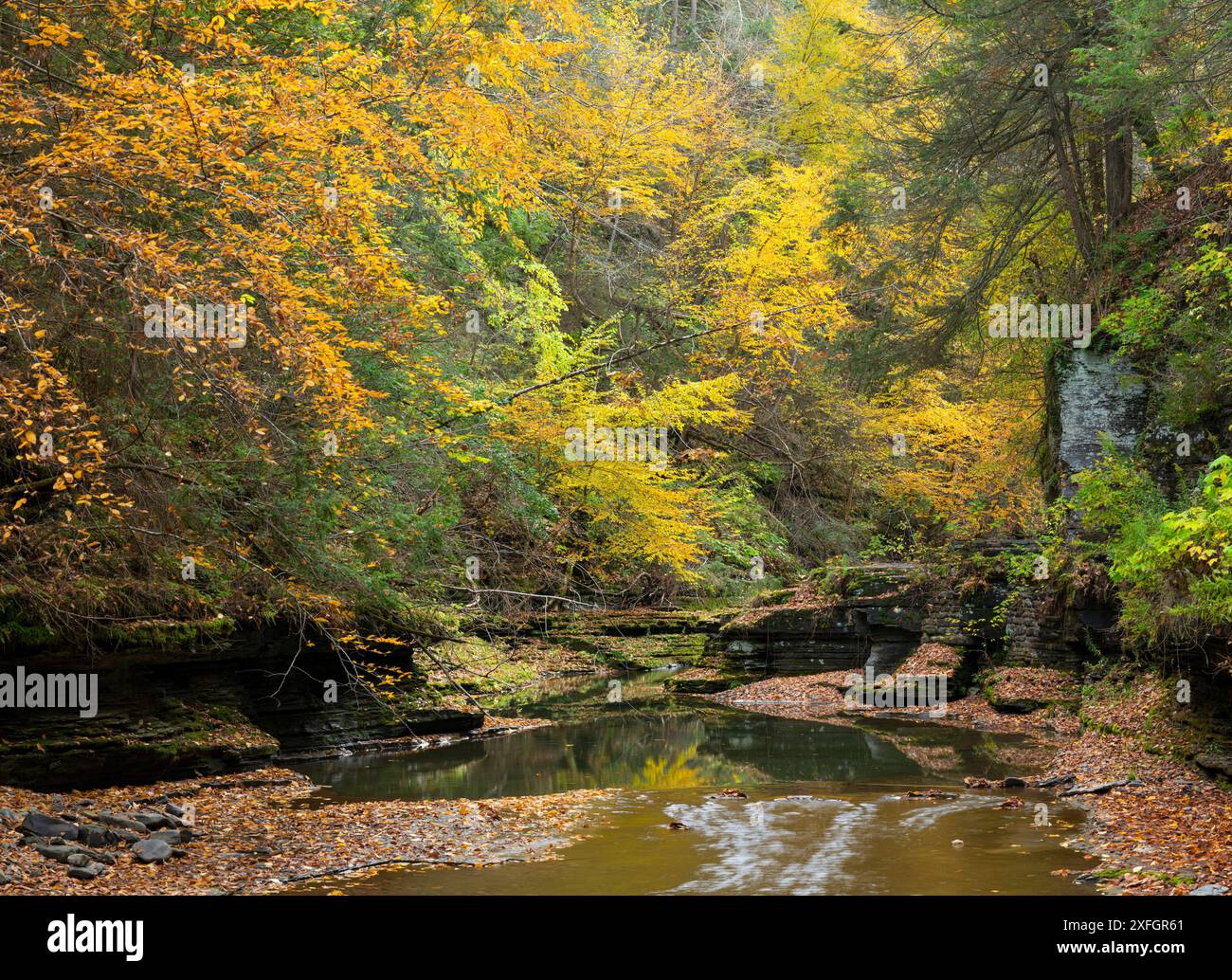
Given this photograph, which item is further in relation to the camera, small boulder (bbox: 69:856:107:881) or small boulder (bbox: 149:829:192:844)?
small boulder (bbox: 149:829:192:844)

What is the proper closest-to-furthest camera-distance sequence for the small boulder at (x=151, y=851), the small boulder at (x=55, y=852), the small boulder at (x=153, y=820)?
the small boulder at (x=55, y=852), the small boulder at (x=151, y=851), the small boulder at (x=153, y=820)

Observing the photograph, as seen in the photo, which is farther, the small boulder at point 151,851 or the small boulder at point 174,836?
the small boulder at point 174,836

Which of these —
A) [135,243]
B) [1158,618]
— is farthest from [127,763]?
[1158,618]

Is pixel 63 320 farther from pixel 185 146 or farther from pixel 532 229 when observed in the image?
pixel 532 229

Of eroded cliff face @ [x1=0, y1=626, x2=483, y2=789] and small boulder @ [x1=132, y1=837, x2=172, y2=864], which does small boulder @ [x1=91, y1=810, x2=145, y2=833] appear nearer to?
small boulder @ [x1=132, y1=837, x2=172, y2=864]

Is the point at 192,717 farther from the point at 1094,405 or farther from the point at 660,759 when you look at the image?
the point at 1094,405

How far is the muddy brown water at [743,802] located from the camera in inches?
281

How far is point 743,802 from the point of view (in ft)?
33.0

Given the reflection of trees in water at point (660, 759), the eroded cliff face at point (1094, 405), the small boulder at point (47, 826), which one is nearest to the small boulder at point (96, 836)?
the small boulder at point (47, 826)

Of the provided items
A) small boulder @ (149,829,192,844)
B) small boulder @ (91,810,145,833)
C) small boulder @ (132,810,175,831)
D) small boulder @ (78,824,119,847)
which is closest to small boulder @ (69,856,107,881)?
small boulder @ (78,824,119,847)

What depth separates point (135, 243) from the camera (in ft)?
21.9

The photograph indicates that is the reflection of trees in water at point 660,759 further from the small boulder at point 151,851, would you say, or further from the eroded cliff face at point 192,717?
the small boulder at point 151,851

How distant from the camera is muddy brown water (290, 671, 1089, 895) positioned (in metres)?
7.14

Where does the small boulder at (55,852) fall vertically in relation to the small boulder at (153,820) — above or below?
above
